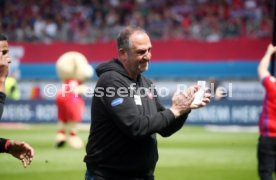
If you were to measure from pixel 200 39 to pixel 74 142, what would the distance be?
10.5 meters

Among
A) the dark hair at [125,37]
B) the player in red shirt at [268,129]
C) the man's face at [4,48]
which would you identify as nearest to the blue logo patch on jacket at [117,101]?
the dark hair at [125,37]

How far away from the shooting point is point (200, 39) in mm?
25312

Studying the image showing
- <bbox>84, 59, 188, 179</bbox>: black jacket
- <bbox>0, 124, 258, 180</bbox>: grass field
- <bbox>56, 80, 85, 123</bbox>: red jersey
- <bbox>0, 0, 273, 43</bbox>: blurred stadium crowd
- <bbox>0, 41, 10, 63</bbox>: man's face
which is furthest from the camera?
<bbox>0, 0, 273, 43</bbox>: blurred stadium crowd

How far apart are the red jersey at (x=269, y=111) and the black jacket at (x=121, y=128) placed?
9.16ft

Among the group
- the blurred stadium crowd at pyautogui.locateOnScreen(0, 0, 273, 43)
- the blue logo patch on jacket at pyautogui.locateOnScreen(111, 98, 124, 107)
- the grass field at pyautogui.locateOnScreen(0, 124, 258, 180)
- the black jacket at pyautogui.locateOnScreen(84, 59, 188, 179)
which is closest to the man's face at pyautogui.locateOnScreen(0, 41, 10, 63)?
the black jacket at pyautogui.locateOnScreen(84, 59, 188, 179)

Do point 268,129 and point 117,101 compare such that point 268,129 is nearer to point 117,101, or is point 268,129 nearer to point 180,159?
point 117,101

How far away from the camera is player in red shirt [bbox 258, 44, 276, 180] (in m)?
8.48

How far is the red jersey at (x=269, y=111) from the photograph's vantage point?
848 centimetres

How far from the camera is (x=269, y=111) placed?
A: 8.57 metres

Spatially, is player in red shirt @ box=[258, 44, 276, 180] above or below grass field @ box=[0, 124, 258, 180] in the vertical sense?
above

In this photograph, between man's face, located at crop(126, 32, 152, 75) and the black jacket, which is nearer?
the black jacket

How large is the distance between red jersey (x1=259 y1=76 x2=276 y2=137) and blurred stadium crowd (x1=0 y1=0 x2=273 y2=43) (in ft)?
52.7

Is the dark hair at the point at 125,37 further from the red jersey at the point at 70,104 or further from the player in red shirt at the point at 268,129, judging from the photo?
the red jersey at the point at 70,104

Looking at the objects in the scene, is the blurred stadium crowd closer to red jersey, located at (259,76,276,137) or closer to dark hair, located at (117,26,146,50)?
red jersey, located at (259,76,276,137)
